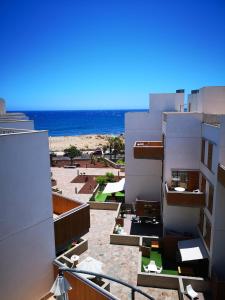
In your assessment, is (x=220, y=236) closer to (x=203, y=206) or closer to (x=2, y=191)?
(x=203, y=206)

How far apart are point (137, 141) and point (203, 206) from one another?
33.5 feet

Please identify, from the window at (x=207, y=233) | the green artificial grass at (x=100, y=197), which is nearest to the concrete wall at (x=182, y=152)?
the window at (x=207, y=233)

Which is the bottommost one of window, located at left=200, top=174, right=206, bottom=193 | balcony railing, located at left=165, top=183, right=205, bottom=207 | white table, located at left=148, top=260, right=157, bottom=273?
white table, located at left=148, top=260, right=157, bottom=273

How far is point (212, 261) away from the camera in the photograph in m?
15.6

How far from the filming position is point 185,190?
19.9m

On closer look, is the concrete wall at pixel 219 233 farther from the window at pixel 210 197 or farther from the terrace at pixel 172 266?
the window at pixel 210 197

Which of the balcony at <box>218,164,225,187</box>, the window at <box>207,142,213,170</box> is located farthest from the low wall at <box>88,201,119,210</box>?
the balcony at <box>218,164,225,187</box>

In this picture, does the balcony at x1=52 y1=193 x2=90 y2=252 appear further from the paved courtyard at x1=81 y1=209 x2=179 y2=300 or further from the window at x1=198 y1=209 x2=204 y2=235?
the window at x1=198 y1=209 x2=204 y2=235

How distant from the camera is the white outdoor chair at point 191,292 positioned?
47.5 ft

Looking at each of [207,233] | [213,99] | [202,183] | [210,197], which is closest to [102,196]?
[202,183]

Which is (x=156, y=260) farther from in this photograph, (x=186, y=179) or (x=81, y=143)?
(x=81, y=143)

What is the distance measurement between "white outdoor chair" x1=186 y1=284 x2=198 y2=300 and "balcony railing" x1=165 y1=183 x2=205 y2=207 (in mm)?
5348

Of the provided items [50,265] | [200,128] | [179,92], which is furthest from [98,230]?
[179,92]

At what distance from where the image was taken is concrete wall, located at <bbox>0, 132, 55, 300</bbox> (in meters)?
9.70
